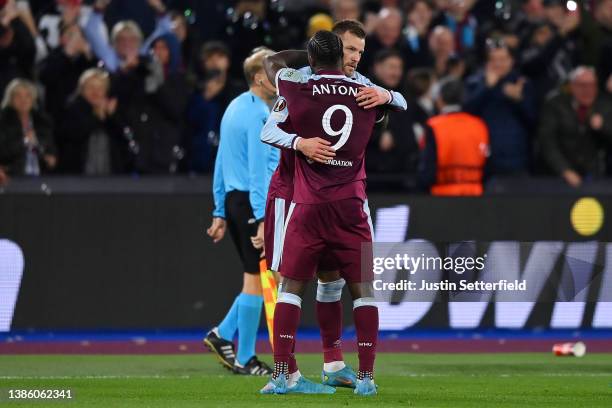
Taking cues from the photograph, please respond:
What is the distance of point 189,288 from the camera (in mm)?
15086

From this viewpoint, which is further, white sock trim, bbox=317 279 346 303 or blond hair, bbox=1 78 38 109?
blond hair, bbox=1 78 38 109

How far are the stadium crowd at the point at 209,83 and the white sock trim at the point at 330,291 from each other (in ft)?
20.6

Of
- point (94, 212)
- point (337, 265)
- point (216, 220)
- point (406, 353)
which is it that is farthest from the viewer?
point (94, 212)

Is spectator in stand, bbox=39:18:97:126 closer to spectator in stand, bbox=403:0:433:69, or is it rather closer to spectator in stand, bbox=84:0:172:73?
spectator in stand, bbox=84:0:172:73

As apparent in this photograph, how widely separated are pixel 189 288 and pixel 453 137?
3.29 m

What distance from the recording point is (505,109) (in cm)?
1747

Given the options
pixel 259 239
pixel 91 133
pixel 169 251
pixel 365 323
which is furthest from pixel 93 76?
pixel 365 323

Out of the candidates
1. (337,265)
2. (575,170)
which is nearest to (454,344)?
(575,170)

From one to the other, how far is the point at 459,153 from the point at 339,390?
6.20 m

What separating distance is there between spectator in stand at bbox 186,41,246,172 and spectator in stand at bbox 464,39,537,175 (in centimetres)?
287

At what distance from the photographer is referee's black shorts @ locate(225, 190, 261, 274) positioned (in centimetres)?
1180

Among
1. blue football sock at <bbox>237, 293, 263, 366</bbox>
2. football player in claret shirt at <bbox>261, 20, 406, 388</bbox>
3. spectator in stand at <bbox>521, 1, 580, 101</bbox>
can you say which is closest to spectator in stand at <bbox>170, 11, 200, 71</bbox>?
spectator in stand at <bbox>521, 1, 580, 101</bbox>

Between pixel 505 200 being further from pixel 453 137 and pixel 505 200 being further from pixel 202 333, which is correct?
pixel 202 333

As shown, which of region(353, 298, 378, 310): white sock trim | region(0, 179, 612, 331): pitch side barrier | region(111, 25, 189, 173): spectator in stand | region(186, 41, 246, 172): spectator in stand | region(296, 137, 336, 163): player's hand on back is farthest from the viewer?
region(186, 41, 246, 172): spectator in stand
